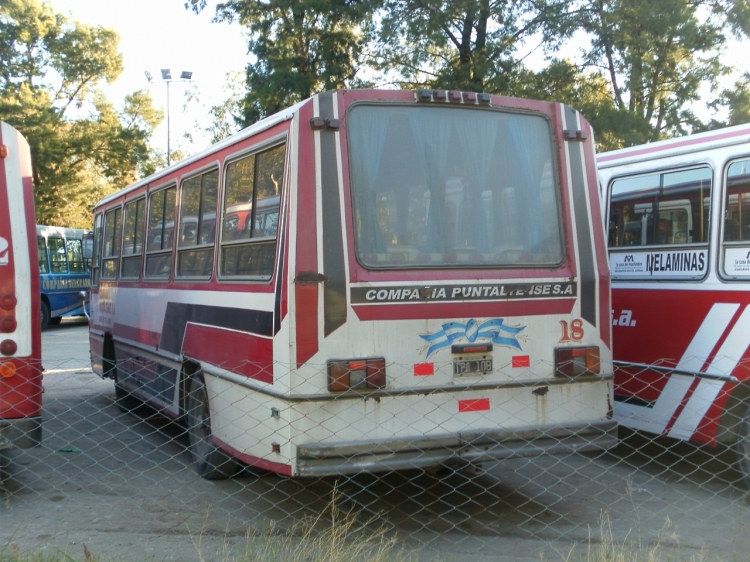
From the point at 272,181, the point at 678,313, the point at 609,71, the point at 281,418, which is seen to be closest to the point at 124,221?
the point at 272,181

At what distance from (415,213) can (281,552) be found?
7.89ft

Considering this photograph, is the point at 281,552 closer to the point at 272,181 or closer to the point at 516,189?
the point at 272,181

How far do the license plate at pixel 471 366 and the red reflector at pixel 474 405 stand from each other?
0.61ft

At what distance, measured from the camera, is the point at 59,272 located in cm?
2409

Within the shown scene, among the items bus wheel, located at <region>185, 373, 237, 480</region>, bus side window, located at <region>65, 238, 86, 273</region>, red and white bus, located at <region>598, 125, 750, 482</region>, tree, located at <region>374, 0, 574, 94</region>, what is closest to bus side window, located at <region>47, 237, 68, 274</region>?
bus side window, located at <region>65, 238, 86, 273</region>

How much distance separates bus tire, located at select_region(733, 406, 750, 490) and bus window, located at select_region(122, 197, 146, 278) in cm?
634

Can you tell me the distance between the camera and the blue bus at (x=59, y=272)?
23.5 meters

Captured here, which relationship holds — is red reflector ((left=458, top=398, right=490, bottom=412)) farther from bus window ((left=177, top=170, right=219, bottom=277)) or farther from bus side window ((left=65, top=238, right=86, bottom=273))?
bus side window ((left=65, top=238, right=86, bottom=273))

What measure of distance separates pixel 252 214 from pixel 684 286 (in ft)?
12.1

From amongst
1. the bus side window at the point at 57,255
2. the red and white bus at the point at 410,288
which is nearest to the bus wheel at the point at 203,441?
the red and white bus at the point at 410,288

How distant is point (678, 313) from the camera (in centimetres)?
730

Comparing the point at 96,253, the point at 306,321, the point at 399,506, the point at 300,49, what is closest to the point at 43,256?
the point at 300,49

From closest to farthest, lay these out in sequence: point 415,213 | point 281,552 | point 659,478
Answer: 1. point 281,552
2. point 415,213
3. point 659,478

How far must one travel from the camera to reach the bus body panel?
6699mm
